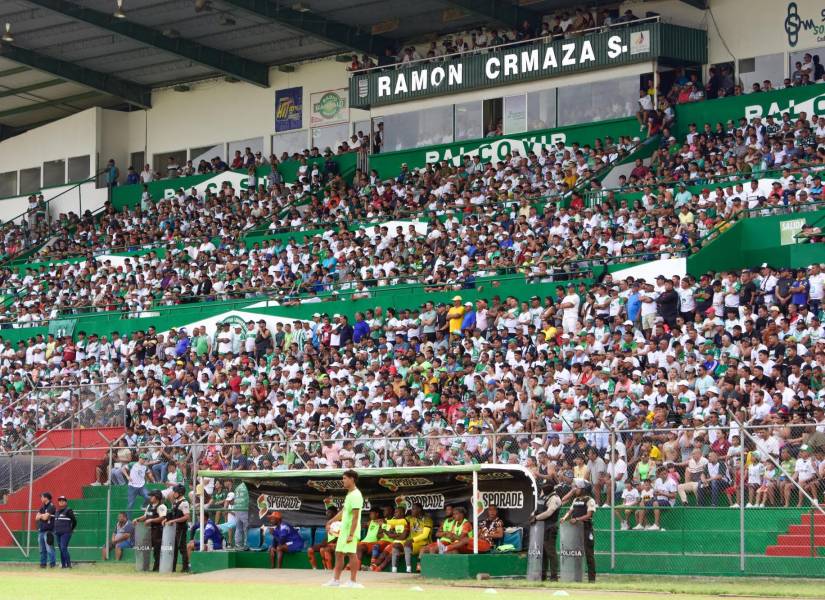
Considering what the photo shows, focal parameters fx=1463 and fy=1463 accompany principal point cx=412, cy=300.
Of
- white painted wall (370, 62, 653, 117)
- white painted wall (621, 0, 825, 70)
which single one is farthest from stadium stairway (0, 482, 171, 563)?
white painted wall (621, 0, 825, 70)

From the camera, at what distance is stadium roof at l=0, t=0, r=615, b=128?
4556cm

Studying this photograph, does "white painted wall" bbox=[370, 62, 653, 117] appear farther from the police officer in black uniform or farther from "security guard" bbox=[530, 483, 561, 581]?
"security guard" bbox=[530, 483, 561, 581]

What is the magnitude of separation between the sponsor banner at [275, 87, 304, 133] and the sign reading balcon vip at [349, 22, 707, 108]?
512cm

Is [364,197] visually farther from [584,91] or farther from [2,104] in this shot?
[2,104]

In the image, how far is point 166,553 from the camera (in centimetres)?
2722

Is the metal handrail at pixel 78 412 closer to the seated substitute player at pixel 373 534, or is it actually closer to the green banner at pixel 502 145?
the seated substitute player at pixel 373 534

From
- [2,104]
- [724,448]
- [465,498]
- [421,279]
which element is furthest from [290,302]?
[2,104]

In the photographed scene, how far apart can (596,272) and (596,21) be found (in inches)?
461

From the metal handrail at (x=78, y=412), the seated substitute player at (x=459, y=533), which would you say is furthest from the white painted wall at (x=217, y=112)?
the seated substitute player at (x=459, y=533)

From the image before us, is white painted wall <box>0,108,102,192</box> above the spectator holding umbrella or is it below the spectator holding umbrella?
above

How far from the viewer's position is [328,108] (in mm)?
51844

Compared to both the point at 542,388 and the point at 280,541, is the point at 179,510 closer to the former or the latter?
the point at 280,541

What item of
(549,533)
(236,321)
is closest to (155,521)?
(549,533)

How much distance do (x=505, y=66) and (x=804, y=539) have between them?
986 inches
